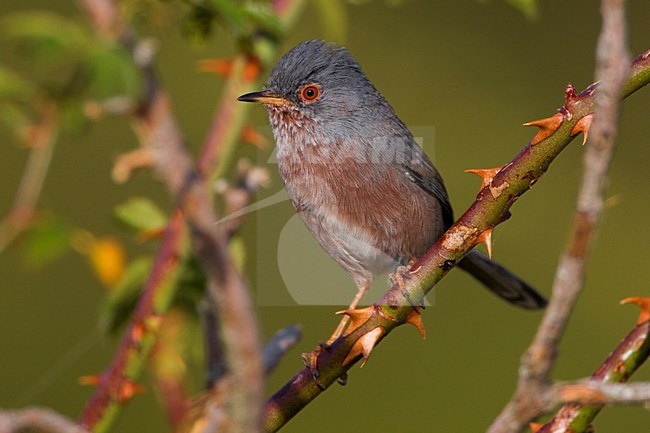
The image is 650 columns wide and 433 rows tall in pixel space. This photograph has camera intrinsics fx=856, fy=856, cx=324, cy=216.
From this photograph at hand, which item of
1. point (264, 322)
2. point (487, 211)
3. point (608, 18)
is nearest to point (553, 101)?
point (264, 322)

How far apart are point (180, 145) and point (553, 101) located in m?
3.74

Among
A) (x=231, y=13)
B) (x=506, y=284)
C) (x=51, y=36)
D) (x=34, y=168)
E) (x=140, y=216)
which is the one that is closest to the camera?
(x=51, y=36)

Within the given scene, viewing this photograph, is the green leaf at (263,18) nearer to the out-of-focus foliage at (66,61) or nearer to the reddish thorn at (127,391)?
the out-of-focus foliage at (66,61)

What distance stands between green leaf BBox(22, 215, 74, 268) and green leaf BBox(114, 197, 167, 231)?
1.62 feet

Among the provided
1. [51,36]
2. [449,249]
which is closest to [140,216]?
Result: [449,249]

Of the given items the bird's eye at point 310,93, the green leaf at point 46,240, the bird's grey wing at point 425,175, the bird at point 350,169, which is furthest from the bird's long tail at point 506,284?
the green leaf at point 46,240

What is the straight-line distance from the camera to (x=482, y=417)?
3652 mm

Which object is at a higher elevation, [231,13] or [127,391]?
[231,13]

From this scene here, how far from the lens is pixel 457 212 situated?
12.8 ft

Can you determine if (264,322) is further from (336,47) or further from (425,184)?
(336,47)

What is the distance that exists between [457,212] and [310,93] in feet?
3.56

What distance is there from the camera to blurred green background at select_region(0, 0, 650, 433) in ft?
10.9

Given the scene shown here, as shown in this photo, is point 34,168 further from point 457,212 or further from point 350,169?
point 457,212

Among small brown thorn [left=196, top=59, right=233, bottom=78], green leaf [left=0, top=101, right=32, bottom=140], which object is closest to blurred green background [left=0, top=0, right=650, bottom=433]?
small brown thorn [left=196, top=59, right=233, bottom=78]
